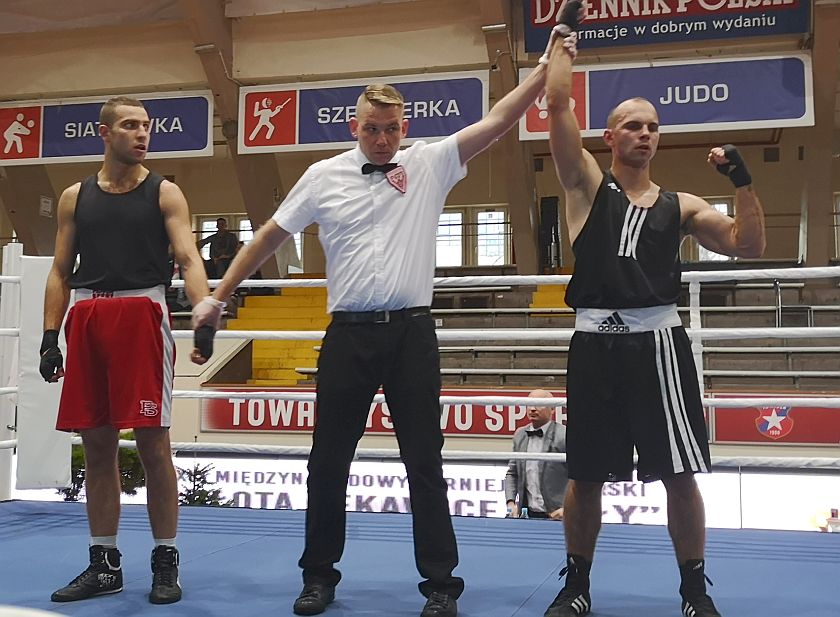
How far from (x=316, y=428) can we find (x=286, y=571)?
1.84 feet

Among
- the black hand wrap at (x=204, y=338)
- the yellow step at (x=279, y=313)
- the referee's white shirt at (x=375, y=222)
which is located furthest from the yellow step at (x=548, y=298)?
the black hand wrap at (x=204, y=338)

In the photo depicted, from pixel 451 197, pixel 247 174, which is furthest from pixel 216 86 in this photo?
pixel 451 197

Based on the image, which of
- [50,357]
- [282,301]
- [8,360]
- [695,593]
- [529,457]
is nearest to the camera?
[695,593]

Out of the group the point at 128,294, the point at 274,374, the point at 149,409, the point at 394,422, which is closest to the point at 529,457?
the point at 394,422

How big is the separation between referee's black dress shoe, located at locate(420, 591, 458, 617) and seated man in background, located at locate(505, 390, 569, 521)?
213 centimetres

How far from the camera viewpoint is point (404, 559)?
2.50 meters

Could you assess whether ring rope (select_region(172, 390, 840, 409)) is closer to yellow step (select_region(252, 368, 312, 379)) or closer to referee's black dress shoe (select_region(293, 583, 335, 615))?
referee's black dress shoe (select_region(293, 583, 335, 615))

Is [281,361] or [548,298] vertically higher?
[548,298]

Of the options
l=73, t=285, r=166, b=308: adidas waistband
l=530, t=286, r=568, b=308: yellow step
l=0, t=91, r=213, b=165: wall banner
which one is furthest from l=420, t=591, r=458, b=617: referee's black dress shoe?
l=530, t=286, r=568, b=308: yellow step

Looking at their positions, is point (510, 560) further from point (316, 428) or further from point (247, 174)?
point (247, 174)

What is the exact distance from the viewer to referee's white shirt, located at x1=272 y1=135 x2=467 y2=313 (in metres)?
2.00

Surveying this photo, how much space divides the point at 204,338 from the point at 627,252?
1.00 meters

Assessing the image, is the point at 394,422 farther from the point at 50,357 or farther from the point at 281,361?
the point at 281,361

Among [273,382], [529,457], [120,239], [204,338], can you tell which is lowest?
[273,382]
